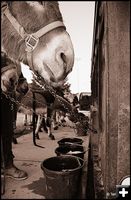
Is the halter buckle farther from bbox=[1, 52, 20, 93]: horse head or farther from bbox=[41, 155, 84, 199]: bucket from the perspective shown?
bbox=[41, 155, 84, 199]: bucket

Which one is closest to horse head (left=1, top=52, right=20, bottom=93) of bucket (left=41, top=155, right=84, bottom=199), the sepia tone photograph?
the sepia tone photograph

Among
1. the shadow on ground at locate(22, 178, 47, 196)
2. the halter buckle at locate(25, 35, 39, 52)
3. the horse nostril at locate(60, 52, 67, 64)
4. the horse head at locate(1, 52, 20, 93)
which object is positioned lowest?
the shadow on ground at locate(22, 178, 47, 196)

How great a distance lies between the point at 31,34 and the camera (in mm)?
2930

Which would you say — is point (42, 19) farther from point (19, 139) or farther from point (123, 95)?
point (19, 139)

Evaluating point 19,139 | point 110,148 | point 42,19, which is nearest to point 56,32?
point 42,19

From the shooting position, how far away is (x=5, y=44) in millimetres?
3176

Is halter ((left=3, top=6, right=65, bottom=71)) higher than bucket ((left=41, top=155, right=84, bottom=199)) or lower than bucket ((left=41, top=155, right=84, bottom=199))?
higher

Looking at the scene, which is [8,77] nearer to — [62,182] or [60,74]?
[60,74]

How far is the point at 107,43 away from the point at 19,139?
5563mm

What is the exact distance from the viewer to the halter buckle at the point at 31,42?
2857mm

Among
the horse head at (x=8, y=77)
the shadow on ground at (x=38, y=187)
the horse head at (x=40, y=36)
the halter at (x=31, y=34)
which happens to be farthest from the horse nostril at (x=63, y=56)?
the shadow on ground at (x=38, y=187)

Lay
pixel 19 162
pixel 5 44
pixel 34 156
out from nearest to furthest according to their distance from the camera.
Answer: pixel 5 44 → pixel 19 162 → pixel 34 156

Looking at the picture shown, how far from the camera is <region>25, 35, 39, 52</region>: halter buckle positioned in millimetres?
2857

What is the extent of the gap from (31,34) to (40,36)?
0.54ft
